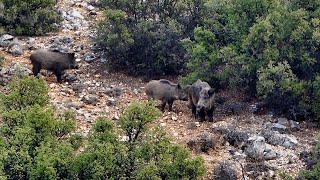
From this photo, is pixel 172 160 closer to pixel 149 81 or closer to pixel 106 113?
pixel 106 113

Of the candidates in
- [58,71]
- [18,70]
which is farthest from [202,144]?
[18,70]

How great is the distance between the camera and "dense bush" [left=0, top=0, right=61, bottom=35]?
2256 centimetres

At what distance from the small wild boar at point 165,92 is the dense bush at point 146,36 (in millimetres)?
2101

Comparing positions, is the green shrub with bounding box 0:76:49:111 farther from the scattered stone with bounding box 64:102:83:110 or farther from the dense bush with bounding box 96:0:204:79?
the dense bush with bounding box 96:0:204:79

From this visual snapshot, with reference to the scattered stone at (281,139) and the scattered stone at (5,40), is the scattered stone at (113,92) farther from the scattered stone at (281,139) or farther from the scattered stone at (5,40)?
the scattered stone at (281,139)

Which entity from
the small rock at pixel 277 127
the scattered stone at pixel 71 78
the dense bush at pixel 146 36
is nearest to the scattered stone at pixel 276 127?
the small rock at pixel 277 127

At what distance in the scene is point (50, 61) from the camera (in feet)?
65.0

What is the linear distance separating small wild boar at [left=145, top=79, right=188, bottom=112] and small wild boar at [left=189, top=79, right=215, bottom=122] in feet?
1.50

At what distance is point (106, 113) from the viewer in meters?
17.8

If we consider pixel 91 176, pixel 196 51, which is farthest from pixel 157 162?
pixel 196 51

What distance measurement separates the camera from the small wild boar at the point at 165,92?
60.2ft

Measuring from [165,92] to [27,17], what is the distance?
23.5 ft

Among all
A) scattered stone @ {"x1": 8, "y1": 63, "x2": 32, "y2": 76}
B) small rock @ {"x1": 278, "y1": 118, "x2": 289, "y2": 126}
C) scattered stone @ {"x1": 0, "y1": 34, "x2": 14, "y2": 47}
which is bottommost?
scattered stone @ {"x1": 8, "y1": 63, "x2": 32, "y2": 76}

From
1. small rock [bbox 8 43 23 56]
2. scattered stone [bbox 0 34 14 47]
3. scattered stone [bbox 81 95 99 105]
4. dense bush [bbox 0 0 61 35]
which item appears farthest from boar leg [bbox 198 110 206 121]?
dense bush [bbox 0 0 61 35]
